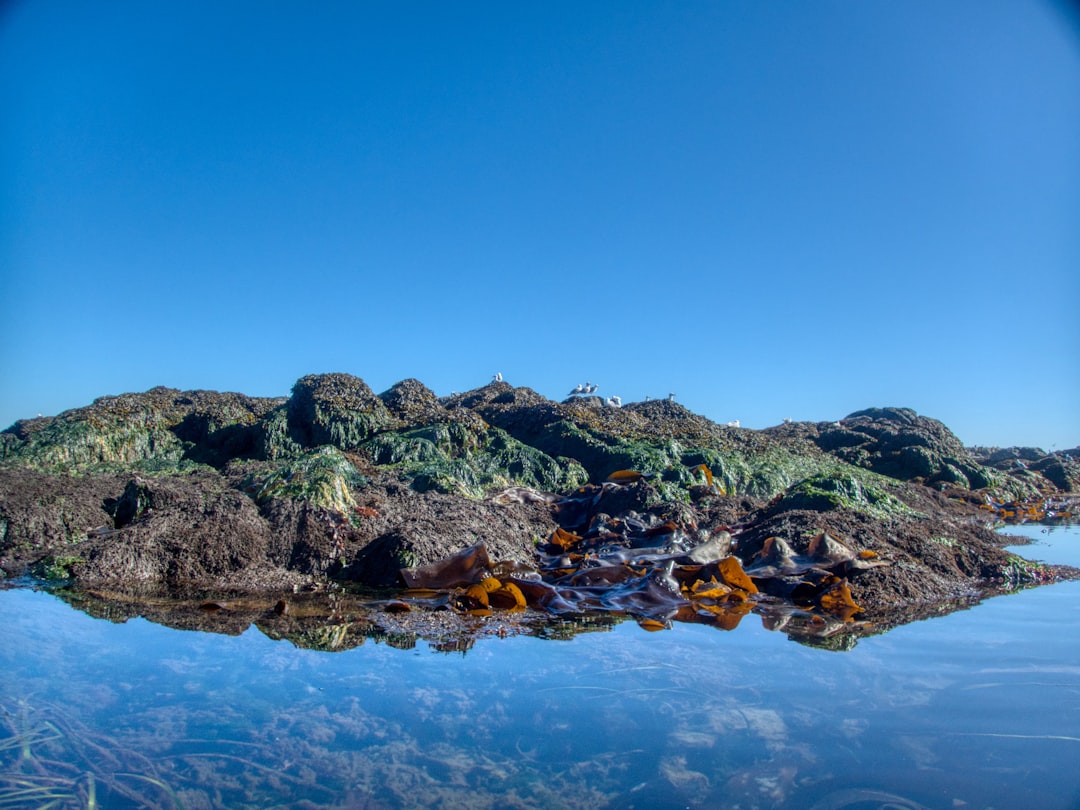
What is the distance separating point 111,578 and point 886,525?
21.0ft

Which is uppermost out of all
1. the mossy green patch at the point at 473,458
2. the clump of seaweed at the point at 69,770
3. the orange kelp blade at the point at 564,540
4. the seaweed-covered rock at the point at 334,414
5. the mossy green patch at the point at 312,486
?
the seaweed-covered rock at the point at 334,414

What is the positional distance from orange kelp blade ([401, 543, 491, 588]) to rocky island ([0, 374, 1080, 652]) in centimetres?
1

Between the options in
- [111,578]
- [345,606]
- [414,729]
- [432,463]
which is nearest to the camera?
[414,729]

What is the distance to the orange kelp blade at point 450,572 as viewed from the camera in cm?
496

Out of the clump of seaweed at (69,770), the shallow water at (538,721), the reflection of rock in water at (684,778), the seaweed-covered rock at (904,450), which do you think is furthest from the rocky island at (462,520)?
the reflection of rock in water at (684,778)

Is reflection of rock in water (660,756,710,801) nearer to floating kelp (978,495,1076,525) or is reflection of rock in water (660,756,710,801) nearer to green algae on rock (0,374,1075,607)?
green algae on rock (0,374,1075,607)

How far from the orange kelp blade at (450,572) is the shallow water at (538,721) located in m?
1.30

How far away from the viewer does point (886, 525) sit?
6234mm

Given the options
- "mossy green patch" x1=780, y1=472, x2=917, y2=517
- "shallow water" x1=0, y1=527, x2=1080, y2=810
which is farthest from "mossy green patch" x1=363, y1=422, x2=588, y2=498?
"shallow water" x1=0, y1=527, x2=1080, y2=810

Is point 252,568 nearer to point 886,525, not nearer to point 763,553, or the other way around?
point 763,553

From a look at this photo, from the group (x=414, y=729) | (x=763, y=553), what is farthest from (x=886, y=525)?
(x=414, y=729)

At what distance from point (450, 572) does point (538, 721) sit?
97.5 inches

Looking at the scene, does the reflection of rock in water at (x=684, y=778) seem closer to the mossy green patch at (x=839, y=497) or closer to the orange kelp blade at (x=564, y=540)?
the orange kelp blade at (x=564, y=540)

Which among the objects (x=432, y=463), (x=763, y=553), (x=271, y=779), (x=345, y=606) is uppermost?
(x=432, y=463)
